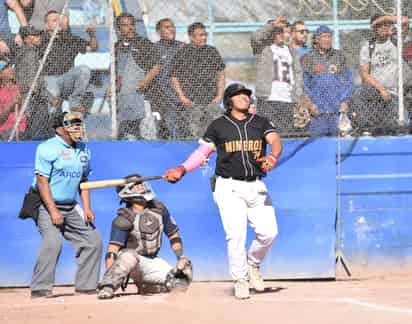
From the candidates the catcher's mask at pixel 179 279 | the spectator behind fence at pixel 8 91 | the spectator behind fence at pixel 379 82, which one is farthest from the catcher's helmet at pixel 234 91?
the spectator behind fence at pixel 8 91

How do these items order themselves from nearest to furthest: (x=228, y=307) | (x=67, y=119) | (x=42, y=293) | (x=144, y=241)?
(x=228, y=307) → (x=144, y=241) → (x=67, y=119) → (x=42, y=293)

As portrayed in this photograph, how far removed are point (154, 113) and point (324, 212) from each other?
85.9 inches

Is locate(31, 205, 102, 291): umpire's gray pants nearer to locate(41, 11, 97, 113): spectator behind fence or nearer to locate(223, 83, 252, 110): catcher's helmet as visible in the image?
locate(41, 11, 97, 113): spectator behind fence

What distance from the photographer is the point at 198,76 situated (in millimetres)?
11375

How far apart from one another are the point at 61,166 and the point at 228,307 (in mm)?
2332

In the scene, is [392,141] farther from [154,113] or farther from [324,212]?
[154,113]

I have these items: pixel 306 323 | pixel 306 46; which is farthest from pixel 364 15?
pixel 306 323

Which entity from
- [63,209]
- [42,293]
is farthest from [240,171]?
[42,293]

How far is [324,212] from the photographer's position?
11.5 metres

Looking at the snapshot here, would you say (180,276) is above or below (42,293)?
above

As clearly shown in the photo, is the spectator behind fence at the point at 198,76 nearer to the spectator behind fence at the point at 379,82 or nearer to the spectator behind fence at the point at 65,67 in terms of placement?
the spectator behind fence at the point at 65,67

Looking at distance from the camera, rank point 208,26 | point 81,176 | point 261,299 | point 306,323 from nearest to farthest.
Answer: point 306,323
point 261,299
point 81,176
point 208,26

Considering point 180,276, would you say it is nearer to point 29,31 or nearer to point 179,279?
point 179,279

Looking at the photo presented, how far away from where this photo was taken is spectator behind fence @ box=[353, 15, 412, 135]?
37.7ft
